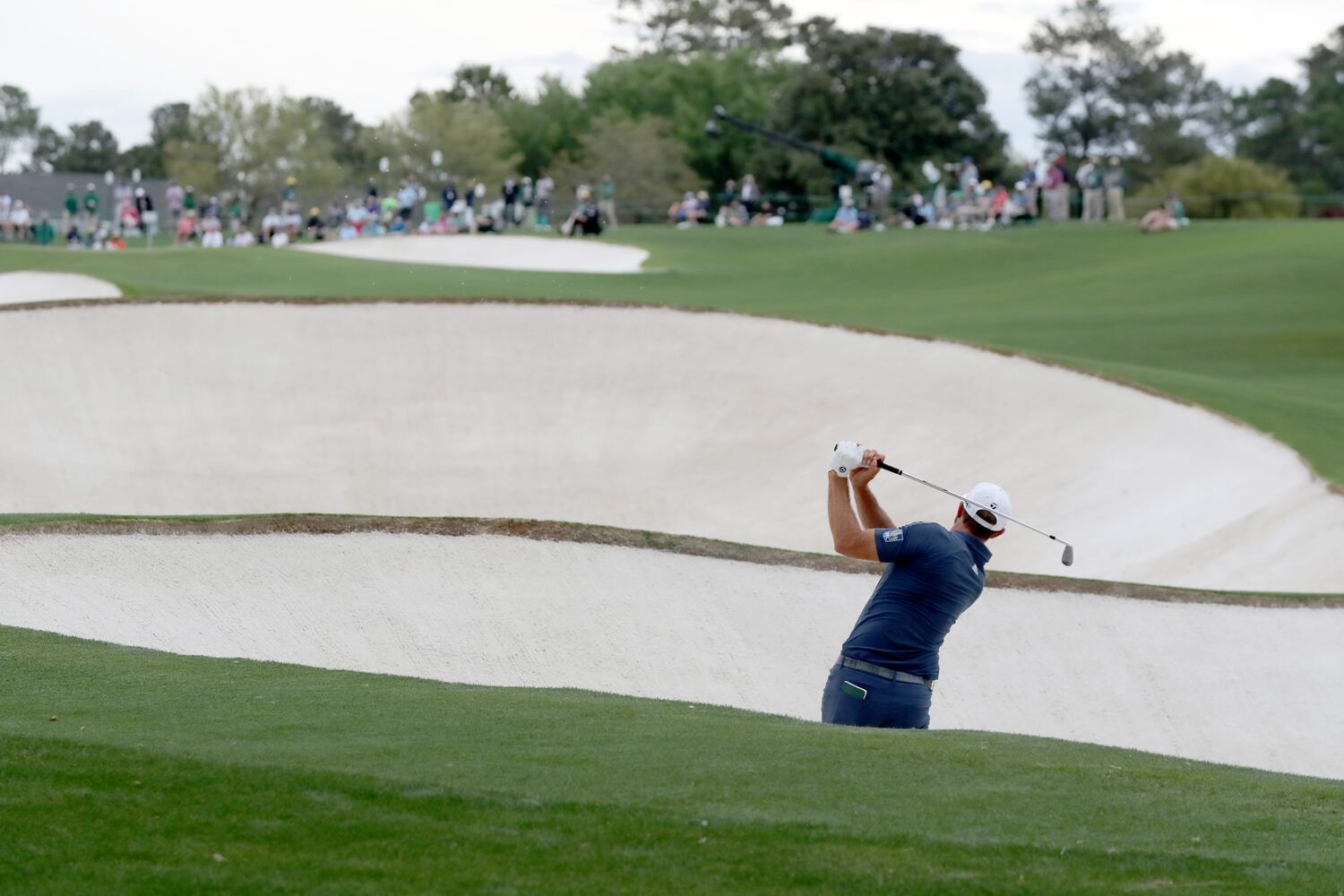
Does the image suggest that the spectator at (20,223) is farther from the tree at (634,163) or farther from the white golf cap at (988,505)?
the white golf cap at (988,505)

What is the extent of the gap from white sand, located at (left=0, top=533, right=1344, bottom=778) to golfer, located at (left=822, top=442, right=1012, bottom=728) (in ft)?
12.0

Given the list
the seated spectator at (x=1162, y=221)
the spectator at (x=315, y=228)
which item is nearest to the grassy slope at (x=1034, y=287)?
the seated spectator at (x=1162, y=221)

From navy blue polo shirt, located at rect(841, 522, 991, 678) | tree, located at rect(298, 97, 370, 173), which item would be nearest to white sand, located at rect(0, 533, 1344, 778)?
navy blue polo shirt, located at rect(841, 522, 991, 678)

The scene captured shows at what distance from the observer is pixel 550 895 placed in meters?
5.69

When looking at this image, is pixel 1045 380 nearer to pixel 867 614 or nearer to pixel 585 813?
pixel 867 614

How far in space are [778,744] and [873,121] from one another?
72.6 metres

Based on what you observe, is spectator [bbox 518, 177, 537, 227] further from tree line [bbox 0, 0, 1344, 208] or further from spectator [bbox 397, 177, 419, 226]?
tree line [bbox 0, 0, 1344, 208]

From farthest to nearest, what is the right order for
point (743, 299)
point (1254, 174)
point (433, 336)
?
point (1254, 174) < point (743, 299) < point (433, 336)

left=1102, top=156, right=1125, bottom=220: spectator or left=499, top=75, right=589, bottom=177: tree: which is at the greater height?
left=499, top=75, right=589, bottom=177: tree

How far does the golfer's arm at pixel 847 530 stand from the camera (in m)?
8.51

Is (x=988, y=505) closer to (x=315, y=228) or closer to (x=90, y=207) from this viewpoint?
(x=315, y=228)

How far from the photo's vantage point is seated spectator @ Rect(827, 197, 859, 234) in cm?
5013

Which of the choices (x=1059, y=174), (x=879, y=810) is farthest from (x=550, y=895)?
(x=1059, y=174)

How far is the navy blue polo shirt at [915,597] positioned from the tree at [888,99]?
69583mm
